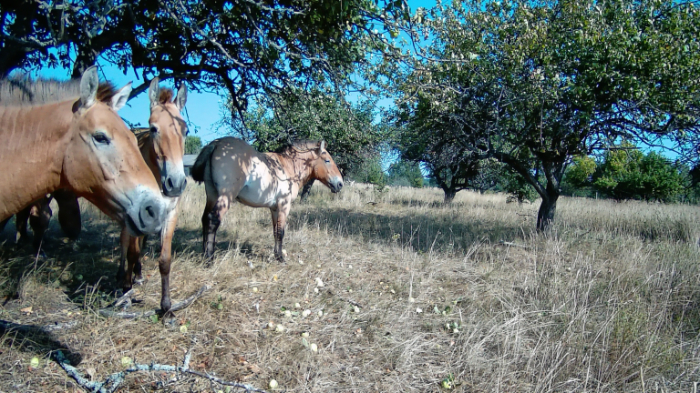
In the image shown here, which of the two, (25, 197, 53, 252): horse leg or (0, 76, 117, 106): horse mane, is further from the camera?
(25, 197, 53, 252): horse leg

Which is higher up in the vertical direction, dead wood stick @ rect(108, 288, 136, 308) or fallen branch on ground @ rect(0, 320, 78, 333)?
dead wood stick @ rect(108, 288, 136, 308)

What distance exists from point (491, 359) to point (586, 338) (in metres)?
1.06

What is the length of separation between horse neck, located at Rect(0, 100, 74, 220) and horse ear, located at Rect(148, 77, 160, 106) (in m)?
1.44

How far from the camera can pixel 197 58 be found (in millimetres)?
5480

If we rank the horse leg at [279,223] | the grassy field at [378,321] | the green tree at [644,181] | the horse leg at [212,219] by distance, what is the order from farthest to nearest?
the green tree at [644,181] < the horse leg at [279,223] < the horse leg at [212,219] < the grassy field at [378,321]

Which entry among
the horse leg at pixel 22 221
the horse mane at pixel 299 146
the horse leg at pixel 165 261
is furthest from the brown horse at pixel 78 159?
the horse mane at pixel 299 146

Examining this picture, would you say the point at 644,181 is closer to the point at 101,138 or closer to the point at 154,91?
the point at 154,91

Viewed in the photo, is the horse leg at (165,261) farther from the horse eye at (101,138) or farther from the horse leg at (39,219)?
the horse leg at (39,219)

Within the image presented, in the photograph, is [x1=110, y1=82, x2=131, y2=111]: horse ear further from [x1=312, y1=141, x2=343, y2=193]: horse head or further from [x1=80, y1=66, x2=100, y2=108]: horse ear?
[x1=312, y1=141, x2=343, y2=193]: horse head

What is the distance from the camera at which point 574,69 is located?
5.93 meters

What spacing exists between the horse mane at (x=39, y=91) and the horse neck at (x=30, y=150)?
0.07 meters

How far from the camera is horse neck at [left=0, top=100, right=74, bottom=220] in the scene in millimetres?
1918

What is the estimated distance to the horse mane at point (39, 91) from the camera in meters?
2.02

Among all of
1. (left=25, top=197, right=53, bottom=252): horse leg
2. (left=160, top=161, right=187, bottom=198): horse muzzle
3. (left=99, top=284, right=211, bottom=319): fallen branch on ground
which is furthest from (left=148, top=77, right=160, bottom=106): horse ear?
(left=25, top=197, right=53, bottom=252): horse leg
